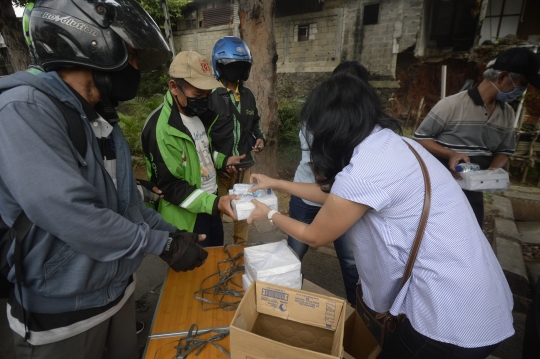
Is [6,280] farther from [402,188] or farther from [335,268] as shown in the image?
[335,268]

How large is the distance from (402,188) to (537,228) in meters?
5.12

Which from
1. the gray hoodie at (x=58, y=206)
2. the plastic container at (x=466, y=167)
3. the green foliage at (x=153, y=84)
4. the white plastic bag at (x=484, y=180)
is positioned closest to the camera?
the gray hoodie at (x=58, y=206)

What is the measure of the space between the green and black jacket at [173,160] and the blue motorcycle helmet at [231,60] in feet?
A: 4.47

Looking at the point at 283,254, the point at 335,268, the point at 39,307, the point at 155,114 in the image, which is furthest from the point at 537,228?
the point at 39,307

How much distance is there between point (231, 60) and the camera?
3.38 m

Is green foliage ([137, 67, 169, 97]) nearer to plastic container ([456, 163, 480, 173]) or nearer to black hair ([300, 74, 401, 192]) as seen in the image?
plastic container ([456, 163, 480, 173])

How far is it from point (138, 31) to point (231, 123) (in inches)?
85.3

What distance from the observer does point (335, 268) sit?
376 centimetres

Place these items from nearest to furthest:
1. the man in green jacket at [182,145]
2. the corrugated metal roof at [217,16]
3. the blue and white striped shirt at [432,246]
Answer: the blue and white striped shirt at [432,246], the man in green jacket at [182,145], the corrugated metal roof at [217,16]

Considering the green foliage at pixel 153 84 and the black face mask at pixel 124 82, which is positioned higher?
the black face mask at pixel 124 82

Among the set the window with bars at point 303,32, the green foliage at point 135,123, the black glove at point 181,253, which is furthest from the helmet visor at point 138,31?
the window with bars at point 303,32

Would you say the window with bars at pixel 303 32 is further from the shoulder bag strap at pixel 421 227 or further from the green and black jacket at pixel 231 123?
the shoulder bag strap at pixel 421 227

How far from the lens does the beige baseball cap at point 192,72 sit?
84.5 inches

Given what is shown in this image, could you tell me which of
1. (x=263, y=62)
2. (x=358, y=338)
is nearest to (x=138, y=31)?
(x=358, y=338)
